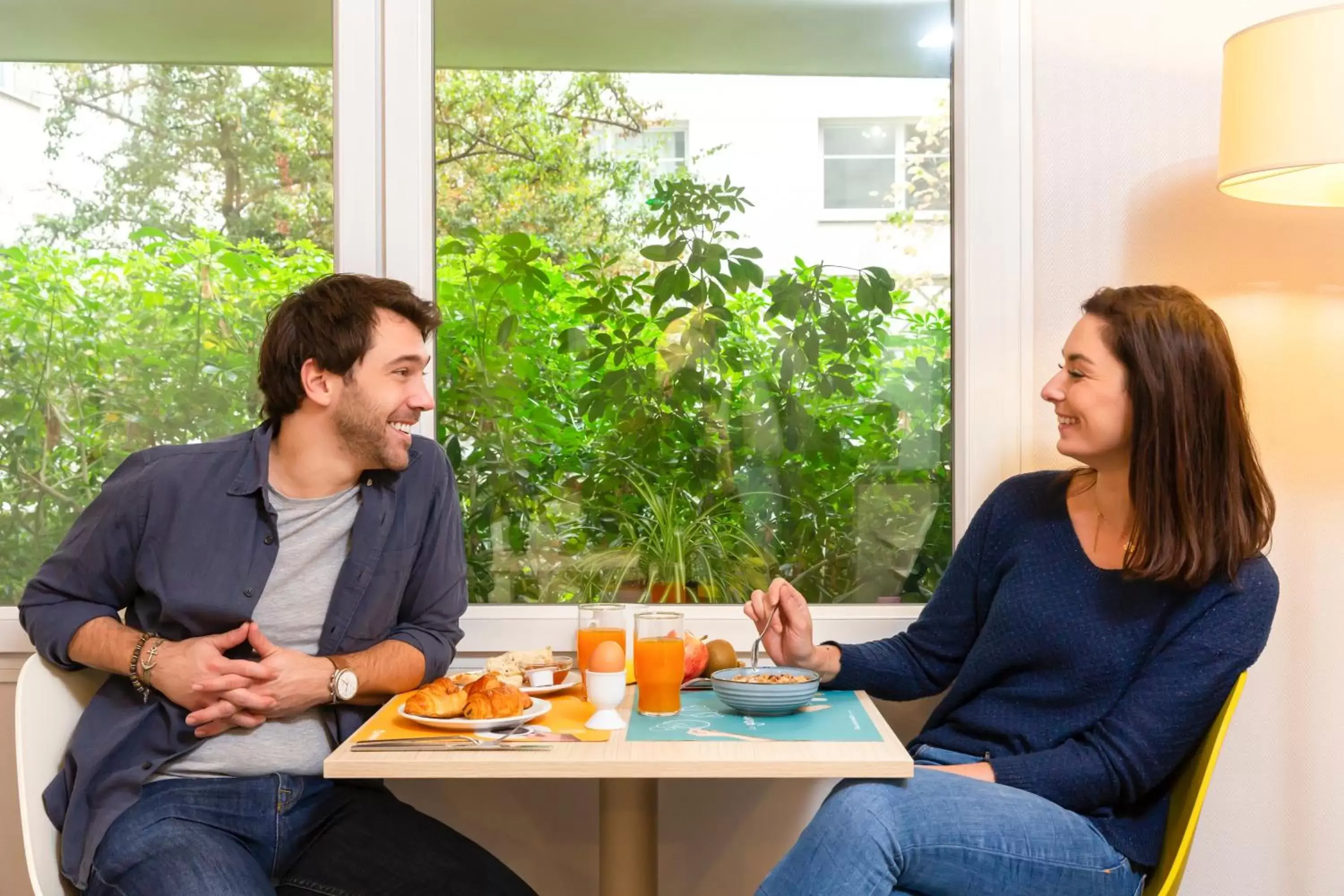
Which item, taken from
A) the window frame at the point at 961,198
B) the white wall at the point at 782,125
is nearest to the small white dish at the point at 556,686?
the window frame at the point at 961,198

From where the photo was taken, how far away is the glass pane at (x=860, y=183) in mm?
2133

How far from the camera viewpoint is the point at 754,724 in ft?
4.95

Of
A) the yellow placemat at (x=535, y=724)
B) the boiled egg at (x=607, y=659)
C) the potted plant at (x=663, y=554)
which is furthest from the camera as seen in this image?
the potted plant at (x=663, y=554)

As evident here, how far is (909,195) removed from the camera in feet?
7.04

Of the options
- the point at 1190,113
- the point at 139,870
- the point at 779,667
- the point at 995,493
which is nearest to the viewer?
the point at 139,870

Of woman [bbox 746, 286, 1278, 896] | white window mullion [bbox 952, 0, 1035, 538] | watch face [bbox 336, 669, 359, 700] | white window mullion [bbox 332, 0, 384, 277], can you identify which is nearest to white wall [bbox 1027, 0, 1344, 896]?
white window mullion [bbox 952, 0, 1035, 538]

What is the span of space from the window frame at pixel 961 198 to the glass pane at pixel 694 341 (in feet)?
0.22

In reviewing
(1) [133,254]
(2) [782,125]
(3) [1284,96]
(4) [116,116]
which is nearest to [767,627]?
(2) [782,125]

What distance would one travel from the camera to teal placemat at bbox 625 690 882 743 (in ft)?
4.70

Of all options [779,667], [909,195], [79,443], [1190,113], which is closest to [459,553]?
[779,667]

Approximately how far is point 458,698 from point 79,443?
1.11m

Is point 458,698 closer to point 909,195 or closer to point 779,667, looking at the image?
point 779,667

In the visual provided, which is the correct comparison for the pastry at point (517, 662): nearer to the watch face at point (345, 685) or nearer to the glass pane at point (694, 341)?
the watch face at point (345, 685)

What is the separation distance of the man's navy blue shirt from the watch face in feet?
0.25
